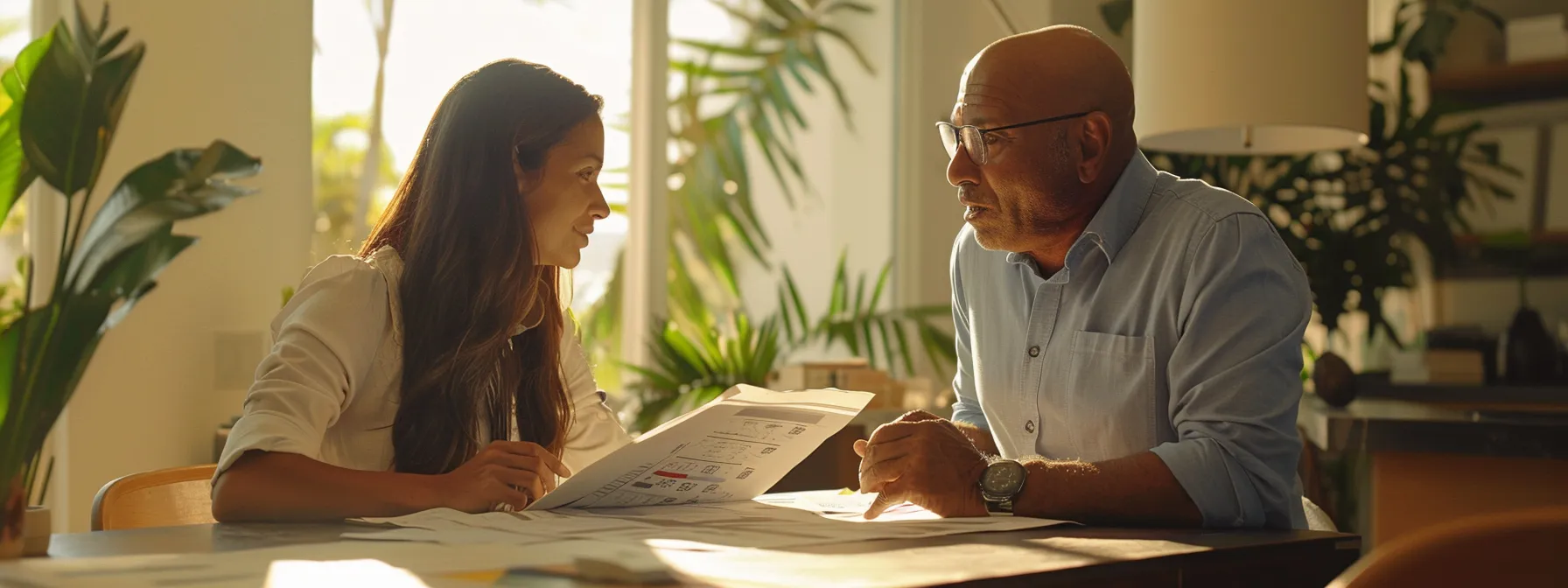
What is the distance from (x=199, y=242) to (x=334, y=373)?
174 centimetres

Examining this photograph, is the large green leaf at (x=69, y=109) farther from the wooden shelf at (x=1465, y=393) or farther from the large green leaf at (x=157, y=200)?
the wooden shelf at (x=1465, y=393)

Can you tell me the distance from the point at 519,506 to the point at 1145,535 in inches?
27.8

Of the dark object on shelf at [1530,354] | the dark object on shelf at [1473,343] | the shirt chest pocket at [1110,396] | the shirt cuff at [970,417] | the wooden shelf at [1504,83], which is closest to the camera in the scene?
the shirt chest pocket at [1110,396]

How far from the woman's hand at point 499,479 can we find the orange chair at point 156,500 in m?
0.45

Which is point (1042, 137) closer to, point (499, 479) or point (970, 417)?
point (970, 417)

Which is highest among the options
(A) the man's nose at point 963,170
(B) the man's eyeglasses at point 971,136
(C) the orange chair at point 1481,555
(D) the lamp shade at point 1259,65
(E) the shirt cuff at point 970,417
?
(D) the lamp shade at point 1259,65

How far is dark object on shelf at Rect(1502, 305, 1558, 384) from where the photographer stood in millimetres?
4957

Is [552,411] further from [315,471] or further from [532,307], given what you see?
[315,471]

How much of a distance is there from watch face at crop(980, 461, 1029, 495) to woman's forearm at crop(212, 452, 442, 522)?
2.08 ft

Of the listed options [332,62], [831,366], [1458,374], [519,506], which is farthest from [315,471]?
[1458,374]

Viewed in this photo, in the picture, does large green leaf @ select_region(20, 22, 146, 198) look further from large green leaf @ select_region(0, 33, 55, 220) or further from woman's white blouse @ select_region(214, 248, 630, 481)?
woman's white blouse @ select_region(214, 248, 630, 481)

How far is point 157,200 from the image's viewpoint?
270cm

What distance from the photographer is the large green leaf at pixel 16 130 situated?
264cm

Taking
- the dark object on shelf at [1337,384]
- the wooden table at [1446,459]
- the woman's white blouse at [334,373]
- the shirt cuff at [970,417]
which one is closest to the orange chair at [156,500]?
the woman's white blouse at [334,373]
